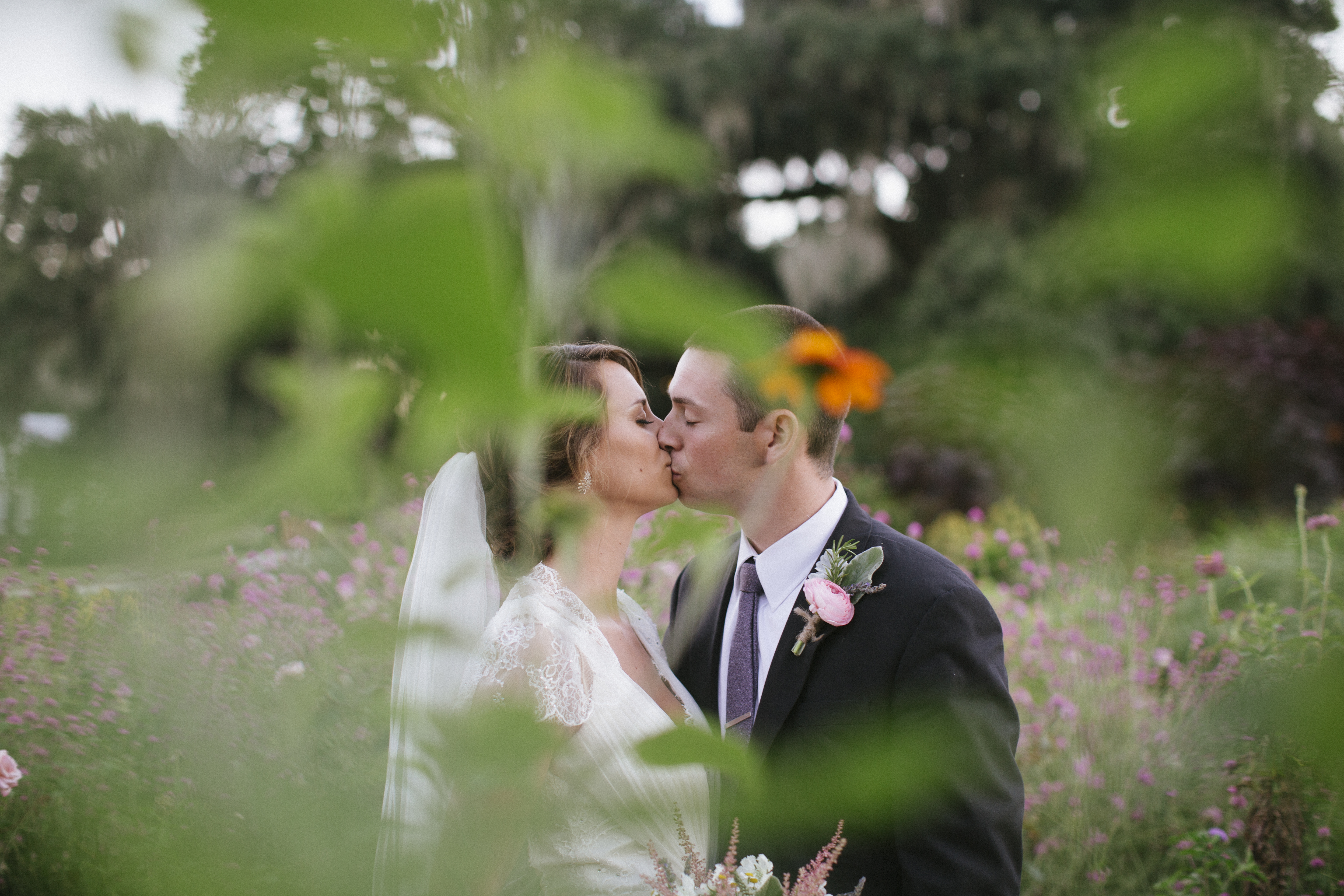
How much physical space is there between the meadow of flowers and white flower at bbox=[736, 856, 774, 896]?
719mm

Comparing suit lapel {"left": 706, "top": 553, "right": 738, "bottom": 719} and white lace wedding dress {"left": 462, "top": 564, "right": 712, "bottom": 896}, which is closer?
white lace wedding dress {"left": 462, "top": 564, "right": 712, "bottom": 896}

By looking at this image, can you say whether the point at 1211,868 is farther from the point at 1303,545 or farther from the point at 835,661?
the point at 835,661

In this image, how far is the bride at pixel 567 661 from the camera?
0.51m

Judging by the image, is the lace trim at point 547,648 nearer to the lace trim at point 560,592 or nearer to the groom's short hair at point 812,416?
the lace trim at point 560,592

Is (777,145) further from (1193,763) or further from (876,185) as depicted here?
(1193,763)

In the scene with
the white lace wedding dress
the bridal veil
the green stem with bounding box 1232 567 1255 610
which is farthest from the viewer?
the green stem with bounding box 1232 567 1255 610

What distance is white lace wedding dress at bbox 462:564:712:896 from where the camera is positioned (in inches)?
33.7

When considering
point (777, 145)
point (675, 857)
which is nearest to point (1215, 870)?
point (675, 857)

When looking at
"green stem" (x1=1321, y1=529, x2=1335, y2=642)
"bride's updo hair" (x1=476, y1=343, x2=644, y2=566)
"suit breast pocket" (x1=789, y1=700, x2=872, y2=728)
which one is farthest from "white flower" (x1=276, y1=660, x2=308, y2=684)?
"green stem" (x1=1321, y1=529, x2=1335, y2=642)

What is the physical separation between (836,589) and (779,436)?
451 millimetres

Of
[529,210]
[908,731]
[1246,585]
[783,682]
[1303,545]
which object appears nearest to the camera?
[529,210]

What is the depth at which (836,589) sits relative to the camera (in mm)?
1977

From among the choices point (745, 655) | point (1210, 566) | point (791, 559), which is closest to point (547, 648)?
point (745, 655)

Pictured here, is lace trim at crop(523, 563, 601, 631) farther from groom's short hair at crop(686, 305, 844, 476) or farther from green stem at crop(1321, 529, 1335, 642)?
green stem at crop(1321, 529, 1335, 642)
